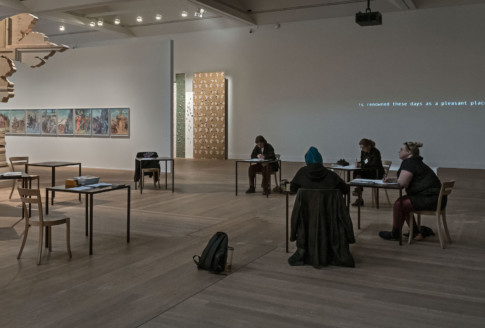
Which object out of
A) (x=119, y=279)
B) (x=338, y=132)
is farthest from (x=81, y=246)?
(x=338, y=132)

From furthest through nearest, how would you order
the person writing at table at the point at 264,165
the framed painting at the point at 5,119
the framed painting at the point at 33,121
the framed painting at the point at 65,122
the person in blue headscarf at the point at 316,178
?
the framed painting at the point at 5,119 → the framed painting at the point at 33,121 → the framed painting at the point at 65,122 → the person writing at table at the point at 264,165 → the person in blue headscarf at the point at 316,178

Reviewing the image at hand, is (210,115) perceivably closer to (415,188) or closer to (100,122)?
(100,122)

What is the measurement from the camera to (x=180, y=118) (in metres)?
20.8

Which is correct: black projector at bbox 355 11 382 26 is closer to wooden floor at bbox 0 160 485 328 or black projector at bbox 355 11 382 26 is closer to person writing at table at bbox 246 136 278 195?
person writing at table at bbox 246 136 278 195

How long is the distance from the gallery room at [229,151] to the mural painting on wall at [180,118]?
0.19ft

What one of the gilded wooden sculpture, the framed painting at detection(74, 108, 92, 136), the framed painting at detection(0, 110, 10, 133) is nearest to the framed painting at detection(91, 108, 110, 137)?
the framed painting at detection(74, 108, 92, 136)

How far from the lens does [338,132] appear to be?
1775 cm

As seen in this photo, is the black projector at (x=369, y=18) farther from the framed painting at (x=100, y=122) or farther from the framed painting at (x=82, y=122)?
the framed painting at (x=82, y=122)

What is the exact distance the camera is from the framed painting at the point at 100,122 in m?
16.0

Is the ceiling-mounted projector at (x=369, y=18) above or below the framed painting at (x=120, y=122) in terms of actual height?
above

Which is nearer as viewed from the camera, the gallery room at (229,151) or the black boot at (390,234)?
the gallery room at (229,151)

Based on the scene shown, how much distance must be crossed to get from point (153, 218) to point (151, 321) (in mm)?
4112

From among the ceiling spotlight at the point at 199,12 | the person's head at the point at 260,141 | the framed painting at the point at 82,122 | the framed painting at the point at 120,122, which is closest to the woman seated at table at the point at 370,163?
the person's head at the point at 260,141

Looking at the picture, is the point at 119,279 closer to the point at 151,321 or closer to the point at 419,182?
the point at 151,321
